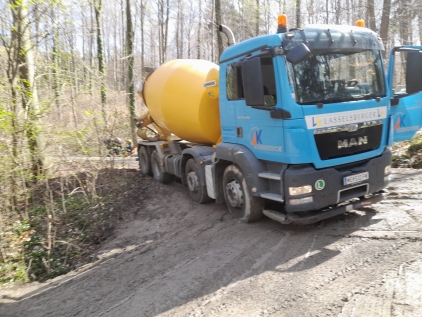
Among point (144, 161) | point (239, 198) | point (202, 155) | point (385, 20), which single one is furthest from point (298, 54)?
point (385, 20)

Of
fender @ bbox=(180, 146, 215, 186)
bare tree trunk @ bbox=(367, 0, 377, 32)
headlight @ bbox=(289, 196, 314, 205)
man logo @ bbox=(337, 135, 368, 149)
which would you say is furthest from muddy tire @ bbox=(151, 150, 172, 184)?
bare tree trunk @ bbox=(367, 0, 377, 32)

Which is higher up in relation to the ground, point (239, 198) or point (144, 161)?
point (144, 161)

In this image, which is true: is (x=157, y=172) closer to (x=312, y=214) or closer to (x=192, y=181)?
(x=192, y=181)

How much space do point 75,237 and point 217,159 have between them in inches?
125

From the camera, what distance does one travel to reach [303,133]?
4.55 metres

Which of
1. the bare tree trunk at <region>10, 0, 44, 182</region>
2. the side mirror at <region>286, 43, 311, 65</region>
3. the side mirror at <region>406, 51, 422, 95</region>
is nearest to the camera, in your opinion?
the side mirror at <region>286, 43, 311, 65</region>

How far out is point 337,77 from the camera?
4785 mm

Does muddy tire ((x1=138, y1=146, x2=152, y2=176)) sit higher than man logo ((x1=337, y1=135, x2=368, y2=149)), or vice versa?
man logo ((x1=337, y1=135, x2=368, y2=149))

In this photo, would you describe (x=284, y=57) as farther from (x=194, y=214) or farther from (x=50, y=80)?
(x=50, y=80)

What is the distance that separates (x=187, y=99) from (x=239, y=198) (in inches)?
96.6

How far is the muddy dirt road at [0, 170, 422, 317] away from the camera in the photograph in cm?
340

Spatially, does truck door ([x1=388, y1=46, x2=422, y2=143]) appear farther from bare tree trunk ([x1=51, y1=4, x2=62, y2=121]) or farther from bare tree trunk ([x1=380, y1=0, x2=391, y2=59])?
bare tree trunk ([x1=380, y1=0, x2=391, y2=59])

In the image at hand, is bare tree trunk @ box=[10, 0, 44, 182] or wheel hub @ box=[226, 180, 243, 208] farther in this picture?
bare tree trunk @ box=[10, 0, 44, 182]

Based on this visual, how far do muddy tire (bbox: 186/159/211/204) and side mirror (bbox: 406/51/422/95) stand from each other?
152 inches
